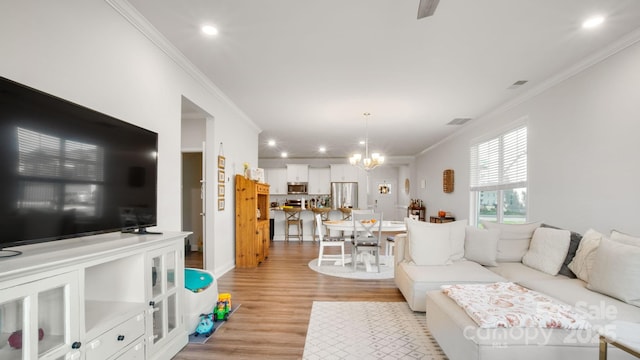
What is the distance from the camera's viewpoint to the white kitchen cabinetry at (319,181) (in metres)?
10.0

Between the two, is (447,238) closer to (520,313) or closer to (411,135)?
(520,313)

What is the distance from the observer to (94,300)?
1892 mm

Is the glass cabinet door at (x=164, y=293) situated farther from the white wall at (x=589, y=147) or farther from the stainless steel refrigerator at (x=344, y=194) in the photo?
the stainless steel refrigerator at (x=344, y=194)

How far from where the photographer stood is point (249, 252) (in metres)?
5.15

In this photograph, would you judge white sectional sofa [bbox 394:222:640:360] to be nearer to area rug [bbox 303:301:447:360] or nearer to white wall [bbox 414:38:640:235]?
area rug [bbox 303:301:447:360]

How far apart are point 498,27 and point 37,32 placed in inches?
136

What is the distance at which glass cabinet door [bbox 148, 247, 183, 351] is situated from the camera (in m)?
2.02

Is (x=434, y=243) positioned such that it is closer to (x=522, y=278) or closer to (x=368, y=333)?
(x=522, y=278)

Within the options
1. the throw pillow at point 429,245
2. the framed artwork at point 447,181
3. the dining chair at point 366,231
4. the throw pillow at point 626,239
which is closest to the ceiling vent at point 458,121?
the framed artwork at point 447,181

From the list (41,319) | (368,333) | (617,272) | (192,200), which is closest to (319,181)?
(192,200)

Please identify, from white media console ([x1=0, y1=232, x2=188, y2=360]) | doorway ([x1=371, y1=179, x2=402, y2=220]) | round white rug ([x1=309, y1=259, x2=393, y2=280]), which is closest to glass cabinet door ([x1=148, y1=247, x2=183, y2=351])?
white media console ([x1=0, y1=232, x2=188, y2=360])

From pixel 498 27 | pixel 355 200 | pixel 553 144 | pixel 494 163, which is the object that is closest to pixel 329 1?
pixel 498 27

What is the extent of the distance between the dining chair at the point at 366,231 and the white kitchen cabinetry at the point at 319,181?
190 inches

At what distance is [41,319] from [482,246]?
3831 mm
